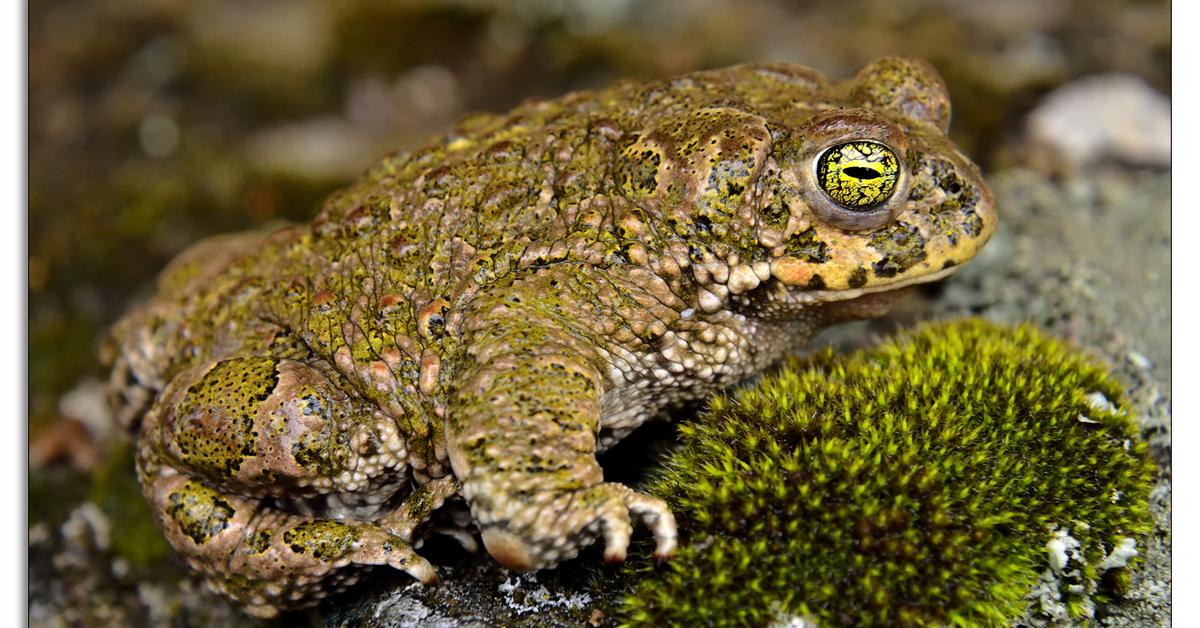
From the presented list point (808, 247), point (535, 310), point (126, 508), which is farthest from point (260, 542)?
point (808, 247)

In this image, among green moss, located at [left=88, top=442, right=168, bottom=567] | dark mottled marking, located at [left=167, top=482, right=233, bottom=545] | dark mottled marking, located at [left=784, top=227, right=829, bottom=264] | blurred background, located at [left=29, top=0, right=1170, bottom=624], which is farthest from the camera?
blurred background, located at [left=29, top=0, right=1170, bottom=624]

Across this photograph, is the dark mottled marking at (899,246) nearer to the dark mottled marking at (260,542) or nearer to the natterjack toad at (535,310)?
the natterjack toad at (535,310)

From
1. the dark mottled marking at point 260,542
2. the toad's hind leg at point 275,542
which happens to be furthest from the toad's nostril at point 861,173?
the dark mottled marking at point 260,542

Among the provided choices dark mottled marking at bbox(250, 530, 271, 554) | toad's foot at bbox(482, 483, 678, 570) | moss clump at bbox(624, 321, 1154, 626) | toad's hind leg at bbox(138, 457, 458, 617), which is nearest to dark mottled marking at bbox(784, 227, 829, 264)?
moss clump at bbox(624, 321, 1154, 626)

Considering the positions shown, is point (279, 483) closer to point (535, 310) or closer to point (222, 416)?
point (222, 416)

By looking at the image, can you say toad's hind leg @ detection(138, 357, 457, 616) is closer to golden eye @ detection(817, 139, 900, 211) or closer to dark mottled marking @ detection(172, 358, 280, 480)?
dark mottled marking @ detection(172, 358, 280, 480)

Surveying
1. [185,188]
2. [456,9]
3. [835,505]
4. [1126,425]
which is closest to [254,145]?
[185,188]

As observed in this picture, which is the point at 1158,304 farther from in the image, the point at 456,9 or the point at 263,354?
the point at 456,9
